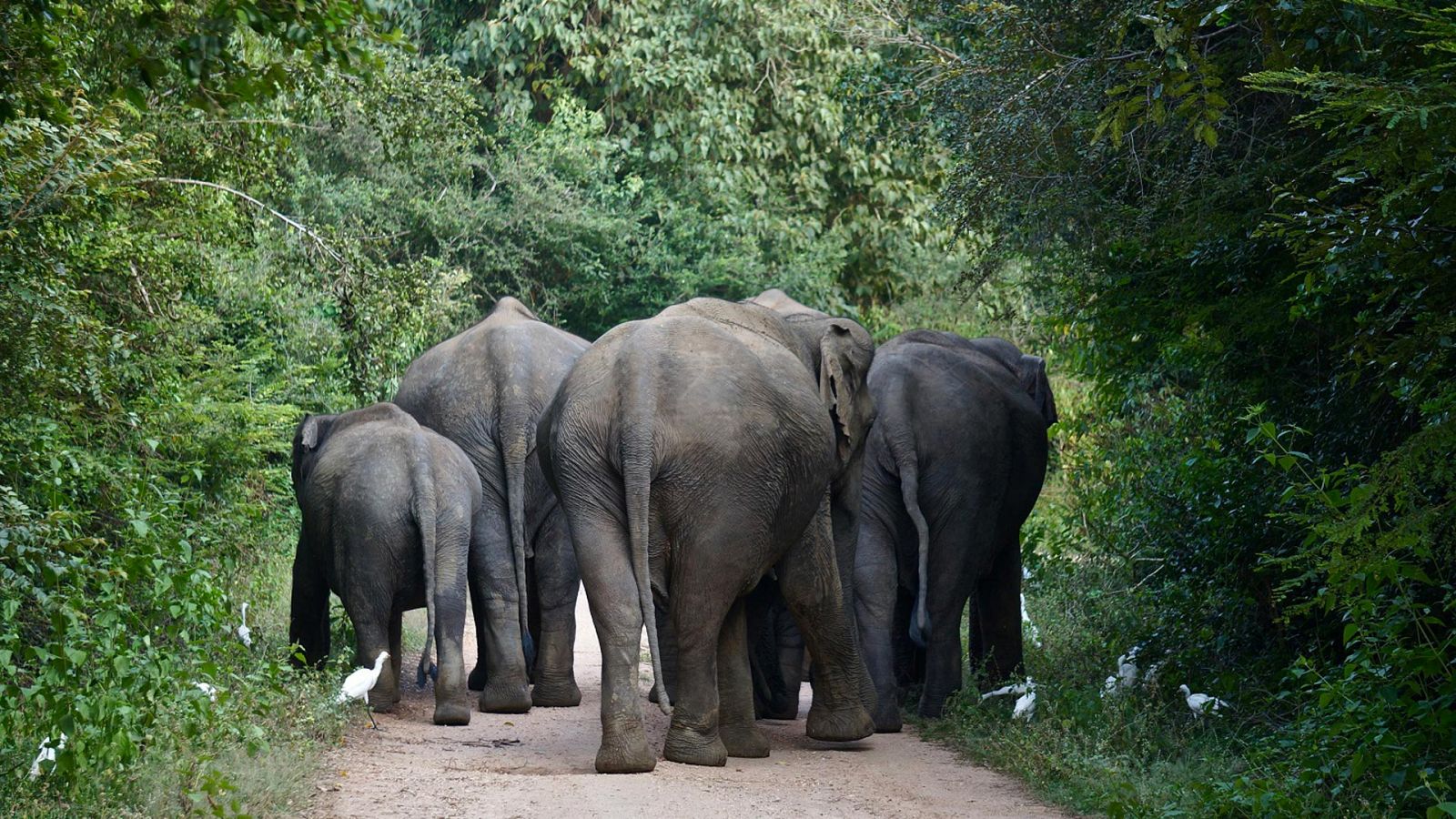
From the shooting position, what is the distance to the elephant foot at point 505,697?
9602 millimetres

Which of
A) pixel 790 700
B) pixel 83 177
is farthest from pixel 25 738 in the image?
pixel 790 700

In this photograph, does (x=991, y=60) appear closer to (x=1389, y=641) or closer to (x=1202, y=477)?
(x=1202, y=477)

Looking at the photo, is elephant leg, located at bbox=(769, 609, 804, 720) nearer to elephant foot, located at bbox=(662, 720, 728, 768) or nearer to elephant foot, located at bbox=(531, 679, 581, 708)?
elephant foot, located at bbox=(531, 679, 581, 708)

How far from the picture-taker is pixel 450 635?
9.05 metres

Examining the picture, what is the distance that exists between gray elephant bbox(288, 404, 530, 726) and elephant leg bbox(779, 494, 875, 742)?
2017mm

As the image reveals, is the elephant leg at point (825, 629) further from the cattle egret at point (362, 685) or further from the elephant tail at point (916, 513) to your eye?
the cattle egret at point (362, 685)

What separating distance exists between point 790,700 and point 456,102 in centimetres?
480

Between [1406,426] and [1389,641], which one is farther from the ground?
[1406,426]

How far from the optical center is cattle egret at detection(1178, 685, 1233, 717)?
741cm

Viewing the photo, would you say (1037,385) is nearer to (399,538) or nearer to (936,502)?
(936,502)

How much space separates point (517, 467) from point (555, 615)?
98cm

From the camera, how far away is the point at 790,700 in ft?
31.4

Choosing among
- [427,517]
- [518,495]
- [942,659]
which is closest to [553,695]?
[518,495]

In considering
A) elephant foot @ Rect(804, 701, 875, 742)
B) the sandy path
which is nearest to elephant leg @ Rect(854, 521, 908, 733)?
the sandy path
